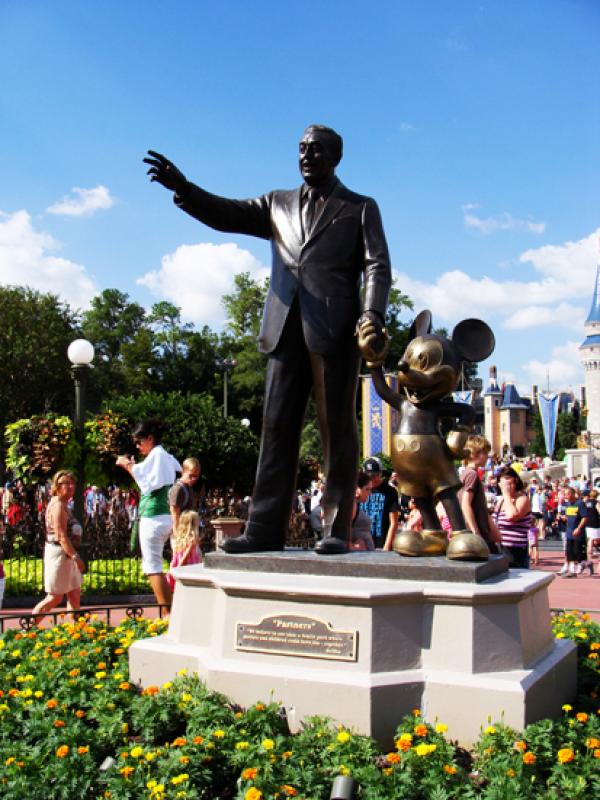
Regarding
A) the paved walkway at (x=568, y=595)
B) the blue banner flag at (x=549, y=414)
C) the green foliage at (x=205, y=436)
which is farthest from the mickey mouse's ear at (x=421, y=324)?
the blue banner flag at (x=549, y=414)

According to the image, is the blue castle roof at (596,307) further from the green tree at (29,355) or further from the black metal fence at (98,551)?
the black metal fence at (98,551)

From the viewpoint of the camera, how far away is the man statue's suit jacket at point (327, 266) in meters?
4.90

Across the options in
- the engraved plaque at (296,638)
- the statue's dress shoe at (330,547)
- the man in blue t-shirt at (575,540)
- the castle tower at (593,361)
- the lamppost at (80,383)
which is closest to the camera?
the engraved plaque at (296,638)

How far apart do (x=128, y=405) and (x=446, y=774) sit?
11776 millimetres

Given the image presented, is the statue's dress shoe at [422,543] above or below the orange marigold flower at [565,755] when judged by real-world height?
above

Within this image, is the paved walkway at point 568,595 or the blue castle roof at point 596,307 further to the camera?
the blue castle roof at point 596,307

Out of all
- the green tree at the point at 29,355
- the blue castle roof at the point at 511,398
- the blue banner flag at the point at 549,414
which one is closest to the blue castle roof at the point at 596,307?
the blue castle roof at the point at 511,398

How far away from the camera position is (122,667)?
4820 mm

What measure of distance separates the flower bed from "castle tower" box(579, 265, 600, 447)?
87087 millimetres

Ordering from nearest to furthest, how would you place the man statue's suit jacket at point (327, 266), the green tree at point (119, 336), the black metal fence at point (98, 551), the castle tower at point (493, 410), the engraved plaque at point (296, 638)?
the engraved plaque at point (296, 638)
the man statue's suit jacket at point (327, 266)
the black metal fence at point (98, 551)
the green tree at point (119, 336)
the castle tower at point (493, 410)

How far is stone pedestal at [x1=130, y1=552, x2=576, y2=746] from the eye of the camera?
12.6 ft

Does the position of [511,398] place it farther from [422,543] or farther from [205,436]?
[422,543]

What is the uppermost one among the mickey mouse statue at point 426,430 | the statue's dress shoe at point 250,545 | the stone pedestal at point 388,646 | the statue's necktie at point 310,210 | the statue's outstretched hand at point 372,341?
the statue's necktie at point 310,210

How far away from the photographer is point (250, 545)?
497 centimetres
